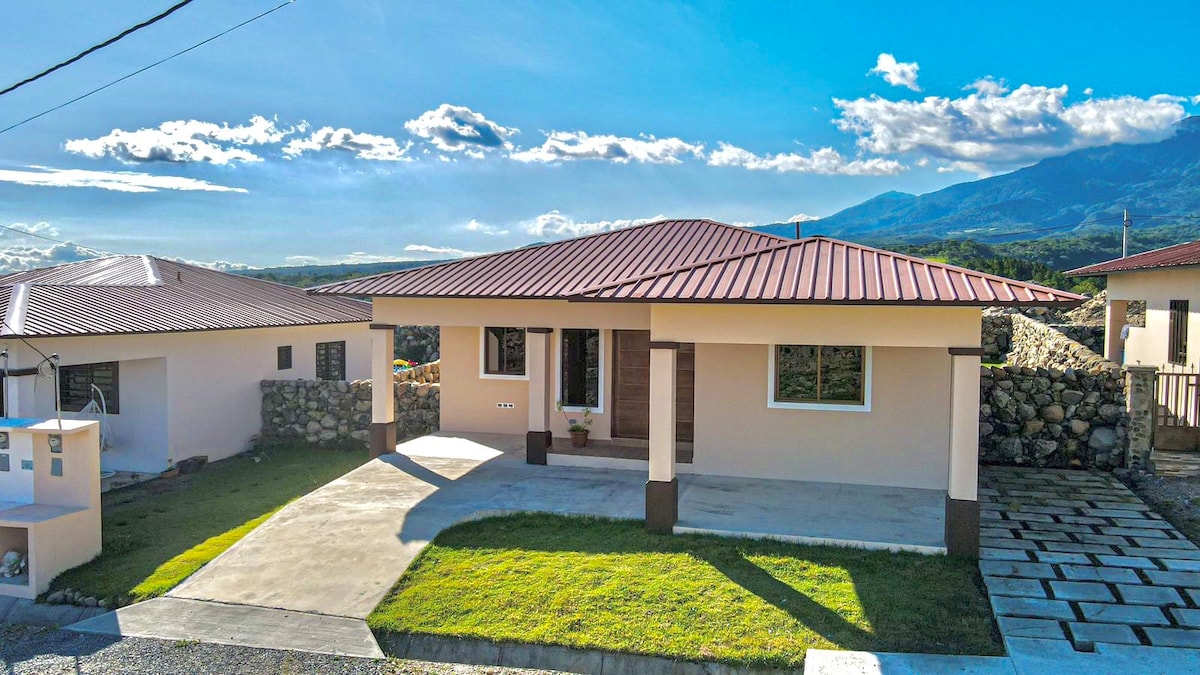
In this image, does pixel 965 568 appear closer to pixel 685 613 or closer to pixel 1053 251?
pixel 685 613

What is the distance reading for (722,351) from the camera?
11.7m

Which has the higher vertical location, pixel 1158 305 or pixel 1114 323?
pixel 1158 305

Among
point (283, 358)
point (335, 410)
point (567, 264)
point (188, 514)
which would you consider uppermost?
point (567, 264)

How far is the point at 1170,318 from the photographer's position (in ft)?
53.5

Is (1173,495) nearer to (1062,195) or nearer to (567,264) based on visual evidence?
(567,264)

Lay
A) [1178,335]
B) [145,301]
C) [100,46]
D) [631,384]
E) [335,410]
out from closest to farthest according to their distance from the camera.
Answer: [100,46], [631,384], [145,301], [1178,335], [335,410]

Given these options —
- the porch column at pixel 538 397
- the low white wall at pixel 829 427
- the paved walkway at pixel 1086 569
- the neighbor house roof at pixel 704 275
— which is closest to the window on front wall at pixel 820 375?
the low white wall at pixel 829 427

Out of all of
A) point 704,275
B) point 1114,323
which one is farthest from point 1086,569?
point 1114,323

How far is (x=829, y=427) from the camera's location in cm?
1129

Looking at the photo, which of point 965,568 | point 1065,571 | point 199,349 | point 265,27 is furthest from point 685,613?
point 199,349

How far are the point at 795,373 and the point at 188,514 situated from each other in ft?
31.3

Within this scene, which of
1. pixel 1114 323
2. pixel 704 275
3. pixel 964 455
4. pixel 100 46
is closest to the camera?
pixel 964 455

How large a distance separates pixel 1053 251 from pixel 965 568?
159ft

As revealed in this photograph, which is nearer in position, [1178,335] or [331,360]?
[1178,335]
